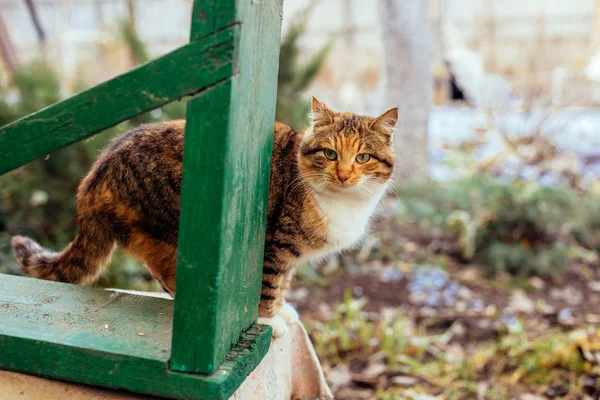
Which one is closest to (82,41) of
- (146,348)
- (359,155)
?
(359,155)

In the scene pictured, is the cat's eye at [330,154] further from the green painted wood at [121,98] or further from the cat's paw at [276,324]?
the green painted wood at [121,98]

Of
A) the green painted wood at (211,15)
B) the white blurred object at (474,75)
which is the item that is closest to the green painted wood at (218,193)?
the green painted wood at (211,15)

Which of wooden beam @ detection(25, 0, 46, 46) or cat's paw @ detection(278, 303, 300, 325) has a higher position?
wooden beam @ detection(25, 0, 46, 46)

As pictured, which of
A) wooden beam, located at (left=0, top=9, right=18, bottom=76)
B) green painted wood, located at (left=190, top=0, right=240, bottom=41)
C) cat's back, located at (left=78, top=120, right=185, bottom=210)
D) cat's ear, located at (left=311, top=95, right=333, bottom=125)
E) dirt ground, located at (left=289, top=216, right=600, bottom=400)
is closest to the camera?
green painted wood, located at (left=190, top=0, right=240, bottom=41)

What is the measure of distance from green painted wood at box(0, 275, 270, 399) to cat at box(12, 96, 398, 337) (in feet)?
1.07

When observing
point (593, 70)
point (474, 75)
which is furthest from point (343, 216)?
point (593, 70)

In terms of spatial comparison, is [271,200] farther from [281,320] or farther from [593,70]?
[593,70]

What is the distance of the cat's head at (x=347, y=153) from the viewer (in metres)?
2.20

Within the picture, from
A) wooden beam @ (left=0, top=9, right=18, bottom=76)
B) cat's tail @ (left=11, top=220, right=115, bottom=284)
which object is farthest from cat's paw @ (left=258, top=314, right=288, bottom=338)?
wooden beam @ (left=0, top=9, right=18, bottom=76)

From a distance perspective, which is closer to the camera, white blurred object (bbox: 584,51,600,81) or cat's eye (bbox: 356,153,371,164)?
cat's eye (bbox: 356,153,371,164)

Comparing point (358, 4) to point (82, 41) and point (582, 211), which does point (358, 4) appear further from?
point (582, 211)

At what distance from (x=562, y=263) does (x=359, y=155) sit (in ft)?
11.9

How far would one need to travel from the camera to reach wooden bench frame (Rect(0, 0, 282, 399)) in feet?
4.32

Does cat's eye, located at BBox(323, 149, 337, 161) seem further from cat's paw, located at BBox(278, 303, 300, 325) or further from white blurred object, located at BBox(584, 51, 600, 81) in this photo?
white blurred object, located at BBox(584, 51, 600, 81)
